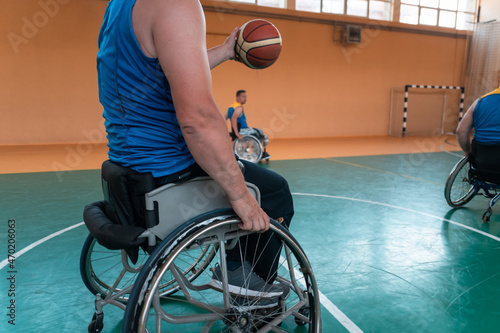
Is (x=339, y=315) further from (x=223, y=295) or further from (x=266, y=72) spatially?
(x=266, y=72)

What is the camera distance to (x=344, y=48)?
38.5 feet

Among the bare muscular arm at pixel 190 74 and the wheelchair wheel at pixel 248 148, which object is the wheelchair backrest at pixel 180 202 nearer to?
the bare muscular arm at pixel 190 74

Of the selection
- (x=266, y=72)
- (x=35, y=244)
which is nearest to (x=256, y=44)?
(x=35, y=244)

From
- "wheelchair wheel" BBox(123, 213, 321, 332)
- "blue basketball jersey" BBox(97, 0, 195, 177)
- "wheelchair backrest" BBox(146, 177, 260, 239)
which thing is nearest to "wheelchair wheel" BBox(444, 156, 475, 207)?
"wheelchair wheel" BBox(123, 213, 321, 332)

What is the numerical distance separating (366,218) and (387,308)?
5.44ft

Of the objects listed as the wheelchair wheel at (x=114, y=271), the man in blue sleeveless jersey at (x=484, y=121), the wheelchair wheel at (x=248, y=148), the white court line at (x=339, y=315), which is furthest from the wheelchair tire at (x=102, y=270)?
the wheelchair wheel at (x=248, y=148)

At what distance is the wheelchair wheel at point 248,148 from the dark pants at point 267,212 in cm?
483

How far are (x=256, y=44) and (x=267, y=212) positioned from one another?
2.31ft

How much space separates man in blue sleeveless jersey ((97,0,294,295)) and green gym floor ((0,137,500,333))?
107 cm

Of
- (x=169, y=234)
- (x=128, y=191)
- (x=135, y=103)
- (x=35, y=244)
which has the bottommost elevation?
(x=35, y=244)

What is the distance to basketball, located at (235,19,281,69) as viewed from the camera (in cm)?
161

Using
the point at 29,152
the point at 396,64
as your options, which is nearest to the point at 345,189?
the point at 29,152

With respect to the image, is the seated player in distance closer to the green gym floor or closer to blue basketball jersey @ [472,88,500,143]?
the green gym floor

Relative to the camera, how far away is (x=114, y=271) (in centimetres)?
255
